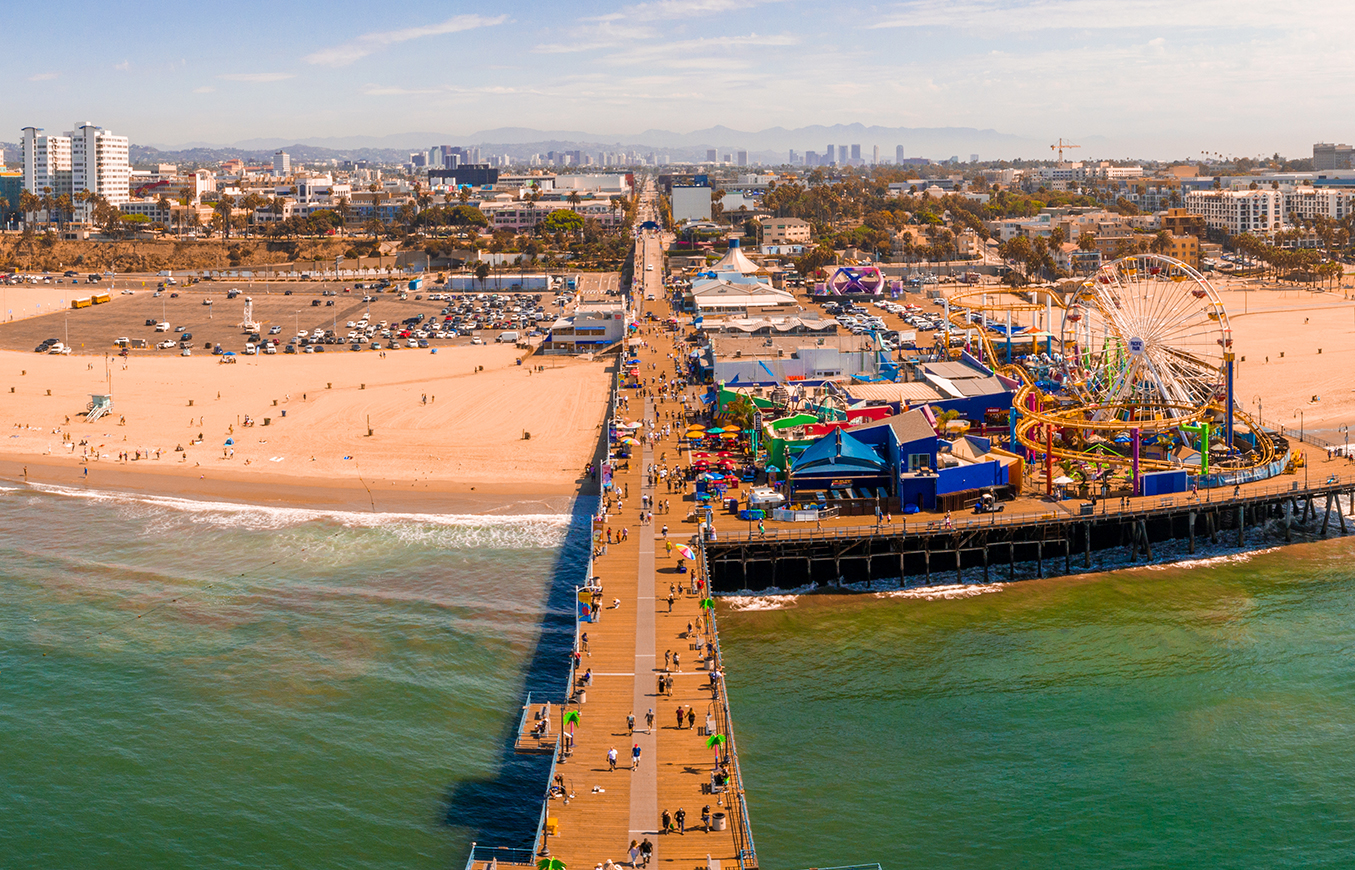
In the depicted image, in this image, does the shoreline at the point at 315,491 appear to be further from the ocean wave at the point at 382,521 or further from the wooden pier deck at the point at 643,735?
the wooden pier deck at the point at 643,735

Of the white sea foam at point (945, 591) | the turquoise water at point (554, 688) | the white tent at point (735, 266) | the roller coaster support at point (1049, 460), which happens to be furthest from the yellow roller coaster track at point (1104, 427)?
the white tent at point (735, 266)

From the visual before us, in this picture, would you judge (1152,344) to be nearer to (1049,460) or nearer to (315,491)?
(1049,460)

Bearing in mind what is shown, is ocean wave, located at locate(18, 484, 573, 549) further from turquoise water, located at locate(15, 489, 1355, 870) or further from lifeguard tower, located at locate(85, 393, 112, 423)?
lifeguard tower, located at locate(85, 393, 112, 423)

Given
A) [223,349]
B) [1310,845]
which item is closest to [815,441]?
[1310,845]

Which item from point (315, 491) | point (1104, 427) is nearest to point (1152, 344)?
point (1104, 427)

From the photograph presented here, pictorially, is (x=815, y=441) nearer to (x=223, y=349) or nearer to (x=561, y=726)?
(x=561, y=726)
